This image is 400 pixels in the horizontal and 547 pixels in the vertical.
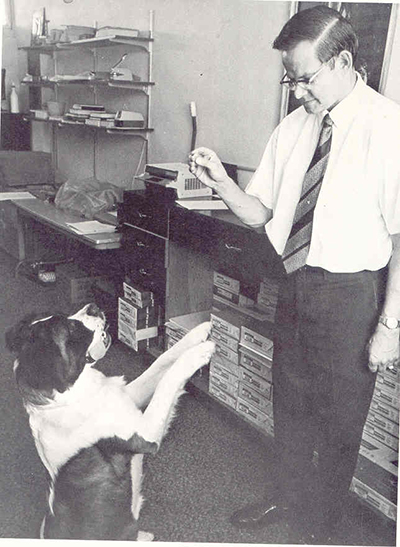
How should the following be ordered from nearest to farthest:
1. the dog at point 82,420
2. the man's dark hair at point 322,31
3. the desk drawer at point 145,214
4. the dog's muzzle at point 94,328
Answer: the man's dark hair at point 322,31, the dog at point 82,420, the dog's muzzle at point 94,328, the desk drawer at point 145,214

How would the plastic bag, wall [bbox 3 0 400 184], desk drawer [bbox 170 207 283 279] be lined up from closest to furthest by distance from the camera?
desk drawer [bbox 170 207 283 279] < wall [bbox 3 0 400 184] < the plastic bag

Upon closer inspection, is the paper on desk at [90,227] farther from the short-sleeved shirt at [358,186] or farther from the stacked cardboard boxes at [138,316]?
the short-sleeved shirt at [358,186]

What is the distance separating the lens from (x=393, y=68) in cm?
175

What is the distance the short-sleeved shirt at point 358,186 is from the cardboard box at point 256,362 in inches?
32.7

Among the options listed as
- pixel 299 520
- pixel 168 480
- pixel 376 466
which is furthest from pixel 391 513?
pixel 168 480

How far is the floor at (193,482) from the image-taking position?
163 centimetres

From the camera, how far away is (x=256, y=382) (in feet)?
6.75

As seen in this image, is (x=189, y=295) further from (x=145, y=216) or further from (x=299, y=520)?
(x=299, y=520)

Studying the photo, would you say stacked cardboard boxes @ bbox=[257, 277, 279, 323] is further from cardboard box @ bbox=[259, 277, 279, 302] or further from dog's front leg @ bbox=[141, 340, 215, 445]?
dog's front leg @ bbox=[141, 340, 215, 445]

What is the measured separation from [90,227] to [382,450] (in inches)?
77.8

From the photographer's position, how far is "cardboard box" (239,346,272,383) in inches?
78.7

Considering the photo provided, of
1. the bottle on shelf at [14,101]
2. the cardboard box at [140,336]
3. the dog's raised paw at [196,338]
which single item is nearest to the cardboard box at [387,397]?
the dog's raised paw at [196,338]

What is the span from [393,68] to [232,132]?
2.51ft

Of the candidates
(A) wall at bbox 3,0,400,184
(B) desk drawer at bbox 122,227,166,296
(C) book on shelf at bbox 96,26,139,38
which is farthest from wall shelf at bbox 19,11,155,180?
(B) desk drawer at bbox 122,227,166,296
